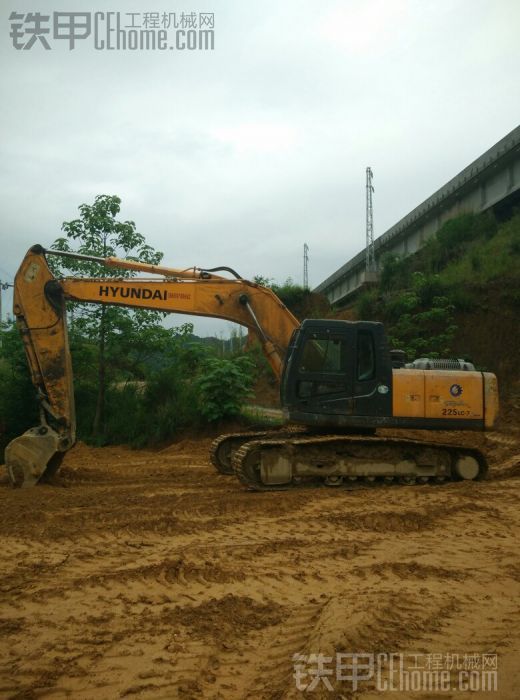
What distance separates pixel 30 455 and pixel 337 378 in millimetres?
4477

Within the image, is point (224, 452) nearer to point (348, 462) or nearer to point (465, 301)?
point (348, 462)

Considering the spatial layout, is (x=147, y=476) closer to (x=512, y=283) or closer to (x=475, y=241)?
A: (x=512, y=283)

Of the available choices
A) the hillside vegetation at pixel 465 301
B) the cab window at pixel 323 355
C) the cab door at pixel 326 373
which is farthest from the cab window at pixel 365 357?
the hillside vegetation at pixel 465 301

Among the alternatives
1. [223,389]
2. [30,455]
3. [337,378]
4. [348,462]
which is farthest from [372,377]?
[223,389]

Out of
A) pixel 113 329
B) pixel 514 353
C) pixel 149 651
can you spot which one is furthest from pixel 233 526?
pixel 514 353

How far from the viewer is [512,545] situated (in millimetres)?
5938

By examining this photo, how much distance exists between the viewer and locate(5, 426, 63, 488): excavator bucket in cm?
879

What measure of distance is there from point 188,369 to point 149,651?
12.9 m

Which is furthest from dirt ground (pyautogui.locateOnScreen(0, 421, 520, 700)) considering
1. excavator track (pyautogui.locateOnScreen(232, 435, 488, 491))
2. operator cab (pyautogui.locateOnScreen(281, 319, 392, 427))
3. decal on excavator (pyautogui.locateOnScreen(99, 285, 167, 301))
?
decal on excavator (pyautogui.locateOnScreen(99, 285, 167, 301))

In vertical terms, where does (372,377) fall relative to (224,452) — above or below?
above

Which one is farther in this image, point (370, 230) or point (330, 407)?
point (370, 230)

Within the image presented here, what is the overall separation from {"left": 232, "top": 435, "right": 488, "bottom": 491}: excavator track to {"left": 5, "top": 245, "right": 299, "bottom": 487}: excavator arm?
5.06ft

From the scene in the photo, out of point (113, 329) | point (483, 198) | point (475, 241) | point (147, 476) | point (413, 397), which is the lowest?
point (147, 476)

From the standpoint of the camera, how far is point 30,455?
8.84m
